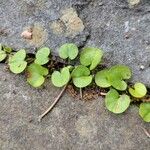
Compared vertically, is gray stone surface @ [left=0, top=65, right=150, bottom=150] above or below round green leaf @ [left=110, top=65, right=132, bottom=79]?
below

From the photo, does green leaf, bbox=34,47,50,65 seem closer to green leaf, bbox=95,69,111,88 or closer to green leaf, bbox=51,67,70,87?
green leaf, bbox=51,67,70,87

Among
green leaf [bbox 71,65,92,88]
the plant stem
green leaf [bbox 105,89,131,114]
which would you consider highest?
green leaf [bbox 71,65,92,88]

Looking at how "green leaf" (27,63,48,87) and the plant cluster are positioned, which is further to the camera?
"green leaf" (27,63,48,87)

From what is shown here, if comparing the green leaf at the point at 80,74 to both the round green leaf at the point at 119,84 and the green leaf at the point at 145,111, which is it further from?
the green leaf at the point at 145,111

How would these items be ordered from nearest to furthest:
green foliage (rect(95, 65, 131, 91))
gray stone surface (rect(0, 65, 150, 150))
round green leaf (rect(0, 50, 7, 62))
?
gray stone surface (rect(0, 65, 150, 150))
green foliage (rect(95, 65, 131, 91))
round green leaf (rect(0, 50, 7, 62))

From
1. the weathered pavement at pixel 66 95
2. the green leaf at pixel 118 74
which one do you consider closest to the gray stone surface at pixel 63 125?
the weathered pavement at pixel 66 95

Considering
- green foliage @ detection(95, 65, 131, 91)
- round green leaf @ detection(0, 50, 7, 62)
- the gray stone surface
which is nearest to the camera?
the gray stone surface

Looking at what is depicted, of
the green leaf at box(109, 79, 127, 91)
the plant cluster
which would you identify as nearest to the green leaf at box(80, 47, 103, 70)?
the plant cluster
